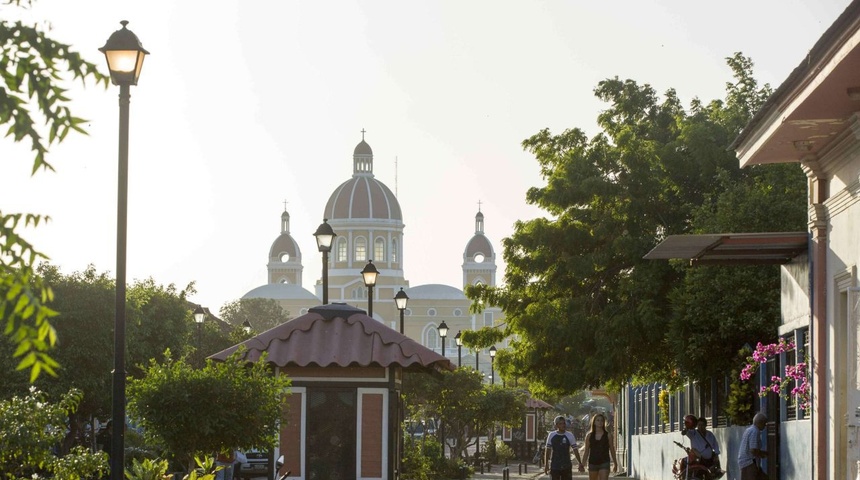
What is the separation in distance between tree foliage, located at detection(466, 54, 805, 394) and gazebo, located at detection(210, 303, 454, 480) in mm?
5730

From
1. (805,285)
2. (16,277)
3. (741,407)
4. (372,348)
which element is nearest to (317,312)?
(372,348)

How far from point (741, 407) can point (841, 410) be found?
10535 millimetres

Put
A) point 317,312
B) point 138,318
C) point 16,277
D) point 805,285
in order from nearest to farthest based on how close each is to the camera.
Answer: point 16,277 < point 805,285 < point 317,312 < point 138,318

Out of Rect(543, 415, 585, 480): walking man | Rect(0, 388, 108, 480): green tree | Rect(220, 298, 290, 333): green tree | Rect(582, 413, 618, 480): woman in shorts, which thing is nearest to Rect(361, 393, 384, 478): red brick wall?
Rect(543, 415, 585, 480): walking man

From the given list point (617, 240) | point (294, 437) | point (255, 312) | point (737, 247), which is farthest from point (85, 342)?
point (255, 312)

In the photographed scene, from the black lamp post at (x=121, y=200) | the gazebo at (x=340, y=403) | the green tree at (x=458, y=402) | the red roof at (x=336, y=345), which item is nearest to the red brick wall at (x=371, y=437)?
the gazebo at (x=340, y=403)

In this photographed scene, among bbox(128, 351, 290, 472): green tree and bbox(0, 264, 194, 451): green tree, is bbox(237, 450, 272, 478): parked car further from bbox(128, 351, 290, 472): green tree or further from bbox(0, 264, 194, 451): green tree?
bbox(128, 351, 290, 472): green tree

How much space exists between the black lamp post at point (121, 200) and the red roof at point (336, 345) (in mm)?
7743

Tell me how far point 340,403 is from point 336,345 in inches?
32.7

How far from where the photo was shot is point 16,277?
4555mm

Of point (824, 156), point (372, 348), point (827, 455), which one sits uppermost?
point (824, 156)

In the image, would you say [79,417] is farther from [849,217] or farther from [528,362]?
[849,217]

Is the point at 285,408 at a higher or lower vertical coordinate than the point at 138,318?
lower

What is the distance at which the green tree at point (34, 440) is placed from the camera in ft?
39.5
